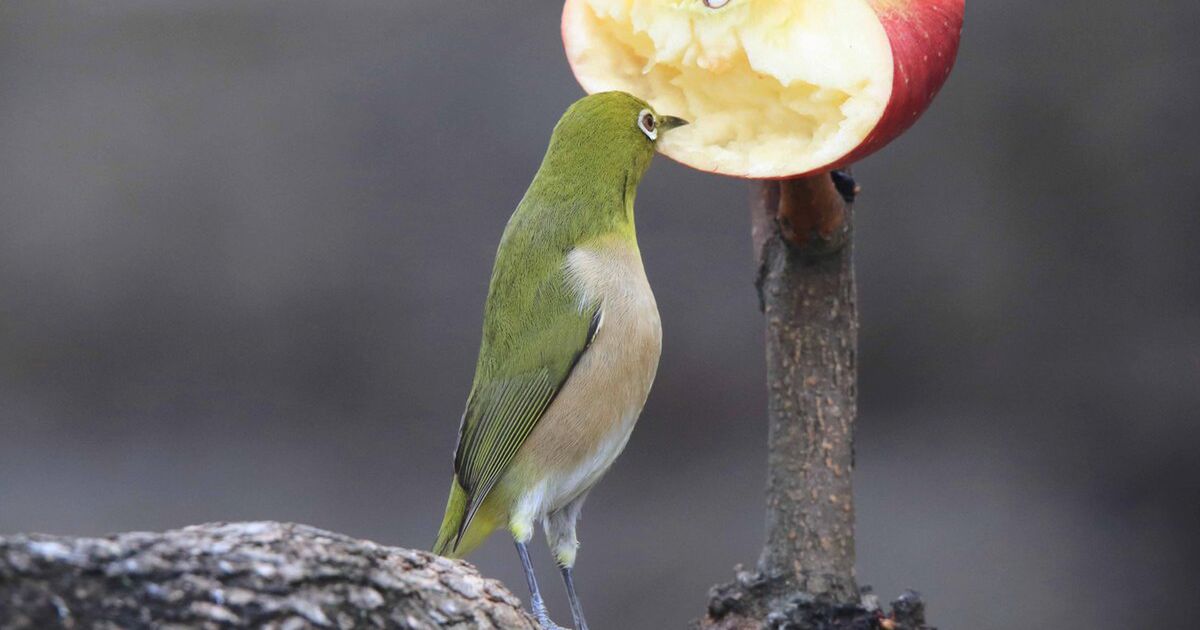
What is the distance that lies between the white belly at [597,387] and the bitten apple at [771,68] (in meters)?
0.31

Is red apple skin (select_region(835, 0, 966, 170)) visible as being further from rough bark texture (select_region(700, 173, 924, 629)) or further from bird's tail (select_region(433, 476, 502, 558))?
bird's tail (select_region(433, 476, 502, 558))

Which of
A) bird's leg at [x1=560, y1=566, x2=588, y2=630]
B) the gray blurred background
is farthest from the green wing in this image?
the gray blurred background

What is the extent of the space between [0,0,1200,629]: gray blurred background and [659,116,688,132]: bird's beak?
280 centimetres

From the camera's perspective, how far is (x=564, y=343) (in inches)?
115

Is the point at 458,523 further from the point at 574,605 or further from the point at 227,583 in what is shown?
the point at 227,583

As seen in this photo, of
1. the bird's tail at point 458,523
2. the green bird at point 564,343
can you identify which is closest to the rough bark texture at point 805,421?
the green bird at point 564,343

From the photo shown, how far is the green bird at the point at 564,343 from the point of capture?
2.91m

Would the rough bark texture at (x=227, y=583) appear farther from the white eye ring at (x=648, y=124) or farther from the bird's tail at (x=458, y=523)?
the white eye ring at (x=648, y=124)

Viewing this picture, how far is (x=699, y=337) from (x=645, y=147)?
9.51 feet

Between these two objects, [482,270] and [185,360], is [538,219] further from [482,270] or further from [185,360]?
[185,360]

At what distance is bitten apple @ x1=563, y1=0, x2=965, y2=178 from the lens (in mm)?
2621

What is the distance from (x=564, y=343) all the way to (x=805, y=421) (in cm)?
67

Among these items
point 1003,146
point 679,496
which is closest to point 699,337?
point 679,496

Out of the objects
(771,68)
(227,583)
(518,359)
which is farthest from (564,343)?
(227,583)
